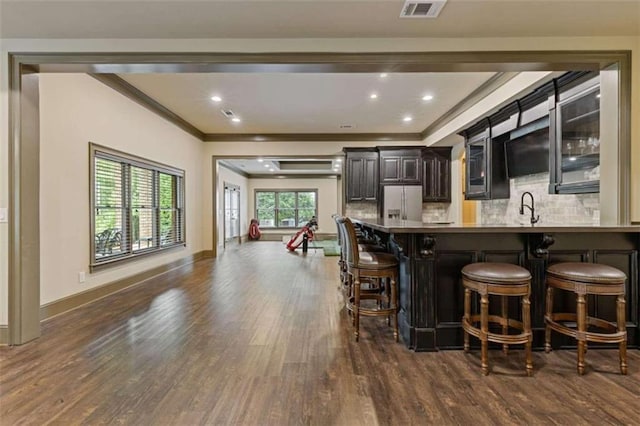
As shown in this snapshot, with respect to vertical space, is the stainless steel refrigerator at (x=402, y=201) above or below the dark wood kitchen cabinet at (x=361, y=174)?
below

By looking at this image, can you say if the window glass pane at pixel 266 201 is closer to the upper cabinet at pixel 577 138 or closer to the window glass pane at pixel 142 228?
the window glass pane at pixel 142 228

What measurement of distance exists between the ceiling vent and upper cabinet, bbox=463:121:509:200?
9.53ft

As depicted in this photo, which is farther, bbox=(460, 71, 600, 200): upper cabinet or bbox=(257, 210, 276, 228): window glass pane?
bbox=(257, 210, 276, 228): window glass pane

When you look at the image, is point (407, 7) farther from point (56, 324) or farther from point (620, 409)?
point (56, 324)

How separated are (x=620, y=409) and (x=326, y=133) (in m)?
6.42

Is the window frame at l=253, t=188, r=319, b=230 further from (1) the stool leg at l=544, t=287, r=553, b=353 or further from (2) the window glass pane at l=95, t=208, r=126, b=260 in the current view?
(1) the stool leg at l=544, t=287, r=553, b=353

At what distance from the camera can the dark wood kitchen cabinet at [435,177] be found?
7305mm

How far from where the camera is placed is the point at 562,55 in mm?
2791

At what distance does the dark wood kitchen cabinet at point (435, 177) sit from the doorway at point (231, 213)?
6064mm

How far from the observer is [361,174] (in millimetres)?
7336

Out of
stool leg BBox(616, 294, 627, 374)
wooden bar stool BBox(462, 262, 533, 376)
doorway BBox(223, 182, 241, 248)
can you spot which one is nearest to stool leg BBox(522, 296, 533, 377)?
wooden bar stool BBox(462, 262, 533, 376)

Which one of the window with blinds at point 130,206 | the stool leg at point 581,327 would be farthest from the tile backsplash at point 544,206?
the window with blinds at point 130,206

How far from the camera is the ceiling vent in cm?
232

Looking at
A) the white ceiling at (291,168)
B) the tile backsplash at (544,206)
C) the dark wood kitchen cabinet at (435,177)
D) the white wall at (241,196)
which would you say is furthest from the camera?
the white ceiling at (291,168)
